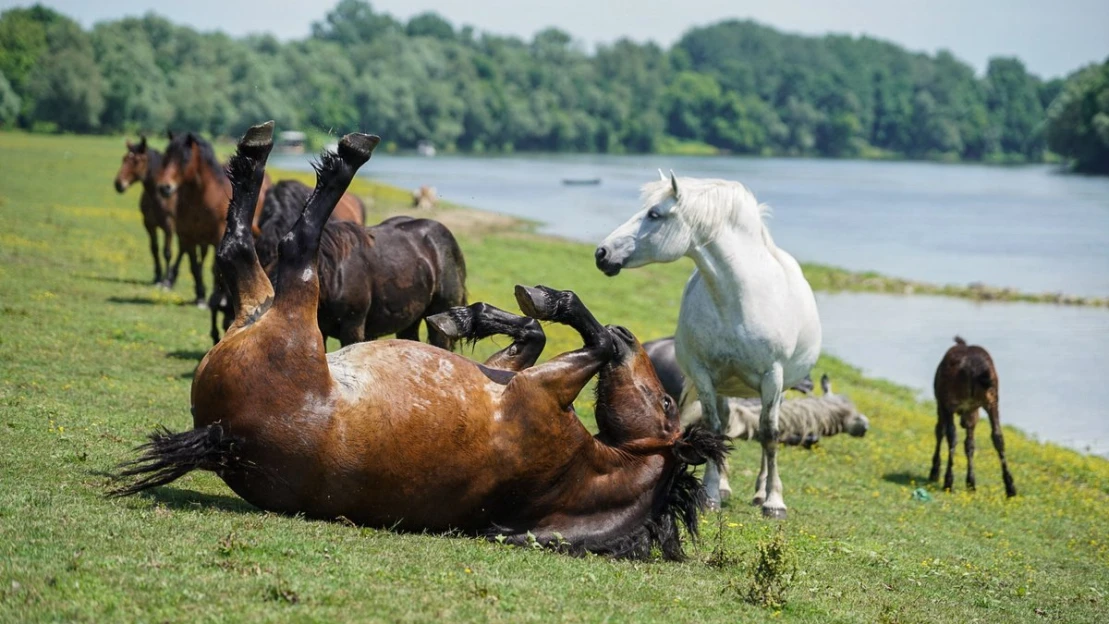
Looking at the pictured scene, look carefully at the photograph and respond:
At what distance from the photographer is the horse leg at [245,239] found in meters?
6.63

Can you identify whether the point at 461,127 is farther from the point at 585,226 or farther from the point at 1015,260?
the point at 1015,260

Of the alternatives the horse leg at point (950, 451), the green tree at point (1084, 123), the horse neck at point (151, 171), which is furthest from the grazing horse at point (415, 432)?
the green tree at point (1084, 123)

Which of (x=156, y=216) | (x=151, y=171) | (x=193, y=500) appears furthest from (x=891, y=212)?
(x=193, y=500)

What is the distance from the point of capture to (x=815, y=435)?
14188 millimetres

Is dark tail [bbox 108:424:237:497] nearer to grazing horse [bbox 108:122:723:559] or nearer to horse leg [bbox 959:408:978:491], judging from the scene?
grazing horse [bbox 108:122:723:559]

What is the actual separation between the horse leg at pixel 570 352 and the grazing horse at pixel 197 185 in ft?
34.8

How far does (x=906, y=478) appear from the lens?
13.3 metres

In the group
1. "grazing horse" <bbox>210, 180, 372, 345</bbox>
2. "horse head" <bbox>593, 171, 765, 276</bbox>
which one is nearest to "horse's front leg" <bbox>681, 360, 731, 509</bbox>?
"horse head" <bbox>593, 171, 765, 276</bbox>

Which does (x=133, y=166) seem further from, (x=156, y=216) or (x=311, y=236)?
(x=311, y=236)

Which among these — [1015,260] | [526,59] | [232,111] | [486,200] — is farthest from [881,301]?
[526,59]

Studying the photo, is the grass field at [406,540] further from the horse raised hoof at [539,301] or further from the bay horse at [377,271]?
the bay horse at [377,271]

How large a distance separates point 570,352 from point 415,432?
953 mm

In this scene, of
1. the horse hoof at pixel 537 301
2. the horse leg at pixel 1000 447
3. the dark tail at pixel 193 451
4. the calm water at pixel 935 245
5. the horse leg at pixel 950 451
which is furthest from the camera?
the calm water at pixel 935 245

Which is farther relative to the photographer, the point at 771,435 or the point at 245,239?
the point at 771,435
